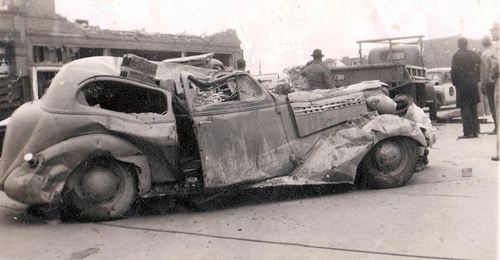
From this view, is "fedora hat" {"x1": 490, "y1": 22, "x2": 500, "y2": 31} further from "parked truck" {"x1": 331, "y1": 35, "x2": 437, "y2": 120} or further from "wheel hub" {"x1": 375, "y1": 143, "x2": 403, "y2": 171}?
"wheel hub" {"x1": 375, "y1": 143, "x2": 403, "y2": 171}

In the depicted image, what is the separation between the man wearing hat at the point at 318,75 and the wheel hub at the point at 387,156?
3.70m

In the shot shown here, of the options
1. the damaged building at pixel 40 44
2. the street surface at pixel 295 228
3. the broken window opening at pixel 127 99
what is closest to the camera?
the street surface at pixel 295 228

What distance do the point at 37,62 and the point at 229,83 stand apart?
15.0 m

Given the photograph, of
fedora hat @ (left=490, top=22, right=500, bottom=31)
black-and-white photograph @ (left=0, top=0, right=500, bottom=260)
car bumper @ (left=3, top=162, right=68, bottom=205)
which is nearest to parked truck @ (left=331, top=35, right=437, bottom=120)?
fedora hat @ (left=490, top=22, right=500, bottom=31)

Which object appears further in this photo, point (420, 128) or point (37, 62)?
point (37, 62)

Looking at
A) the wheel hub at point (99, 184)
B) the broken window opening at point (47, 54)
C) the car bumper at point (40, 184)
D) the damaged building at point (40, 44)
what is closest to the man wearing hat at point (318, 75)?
the wheel hub at point (99, 184)

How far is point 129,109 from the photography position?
648 centimetres

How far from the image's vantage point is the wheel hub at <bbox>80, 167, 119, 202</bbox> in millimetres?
5633

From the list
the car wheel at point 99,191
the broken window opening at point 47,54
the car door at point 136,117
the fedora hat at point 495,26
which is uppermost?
the broken window opening at point 47,54

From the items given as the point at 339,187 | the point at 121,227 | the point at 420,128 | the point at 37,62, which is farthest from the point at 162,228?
the point at 37,62

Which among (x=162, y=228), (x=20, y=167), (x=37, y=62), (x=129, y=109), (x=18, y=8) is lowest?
(x=162, y=228)

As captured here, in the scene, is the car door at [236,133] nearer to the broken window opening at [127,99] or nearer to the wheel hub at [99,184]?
the broken window opening at [127,99]

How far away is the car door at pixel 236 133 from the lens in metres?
6.02

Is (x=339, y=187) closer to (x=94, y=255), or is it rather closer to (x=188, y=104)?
(x=188, y=104)
